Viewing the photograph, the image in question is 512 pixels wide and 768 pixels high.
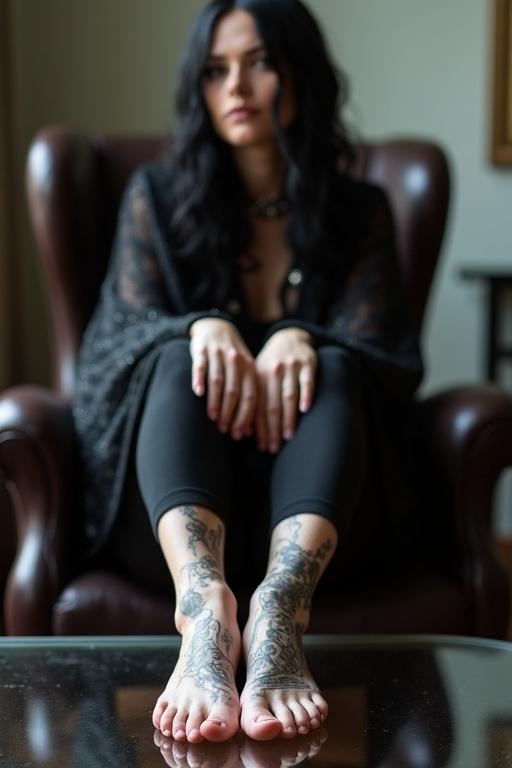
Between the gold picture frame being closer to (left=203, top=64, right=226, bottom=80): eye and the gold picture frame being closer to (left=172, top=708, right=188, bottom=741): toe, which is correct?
(left=203, top=64, right=226, bottom=80): eye

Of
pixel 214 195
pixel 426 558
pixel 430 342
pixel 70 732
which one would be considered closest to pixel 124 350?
pixel 214 195

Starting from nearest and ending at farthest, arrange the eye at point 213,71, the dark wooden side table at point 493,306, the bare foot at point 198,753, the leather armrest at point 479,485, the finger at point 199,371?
the bare foot at point 198,753, the finger at point 199,371, the leather armrest at point 479,485, the eye at point 213,71, the dark wooden side table at point 493,306

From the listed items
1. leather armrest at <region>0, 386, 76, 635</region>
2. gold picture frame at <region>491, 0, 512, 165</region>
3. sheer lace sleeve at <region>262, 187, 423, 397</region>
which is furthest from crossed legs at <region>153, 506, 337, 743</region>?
gold picture frame at <region>491, 0, 512, 165</region>

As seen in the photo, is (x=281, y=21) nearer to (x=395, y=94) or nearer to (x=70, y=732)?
(x=395, y=94)

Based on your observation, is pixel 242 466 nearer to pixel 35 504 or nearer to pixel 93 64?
pixel 35 504

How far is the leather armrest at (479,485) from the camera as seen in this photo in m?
1.44

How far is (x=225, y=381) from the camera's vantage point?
4.41 feet

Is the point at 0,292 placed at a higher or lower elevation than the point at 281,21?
lower

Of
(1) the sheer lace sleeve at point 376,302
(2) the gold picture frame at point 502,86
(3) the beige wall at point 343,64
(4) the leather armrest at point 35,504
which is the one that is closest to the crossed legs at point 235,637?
(4) the leather armrest at point 35,504

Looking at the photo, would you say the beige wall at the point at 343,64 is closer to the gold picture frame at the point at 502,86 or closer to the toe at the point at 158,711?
the gold picture frame at the point at 502,86

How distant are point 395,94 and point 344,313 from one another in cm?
105

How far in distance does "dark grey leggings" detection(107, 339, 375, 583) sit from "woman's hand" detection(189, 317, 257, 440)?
0.05 ft

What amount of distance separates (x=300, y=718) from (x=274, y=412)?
0.45m

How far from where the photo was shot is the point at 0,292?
7.48ft
